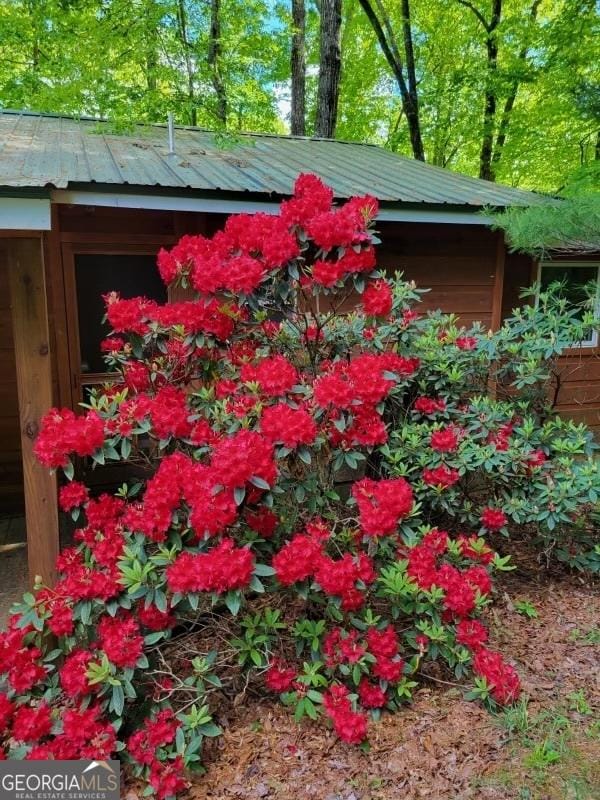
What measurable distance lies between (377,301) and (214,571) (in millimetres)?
1409

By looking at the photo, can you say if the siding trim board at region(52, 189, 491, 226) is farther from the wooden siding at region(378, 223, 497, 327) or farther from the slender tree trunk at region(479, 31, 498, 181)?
the slender tree trunk at region(479, 31, 498, 181)

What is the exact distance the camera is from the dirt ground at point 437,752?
2.00 metres

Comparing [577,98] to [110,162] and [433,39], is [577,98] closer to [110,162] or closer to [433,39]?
[110,162]

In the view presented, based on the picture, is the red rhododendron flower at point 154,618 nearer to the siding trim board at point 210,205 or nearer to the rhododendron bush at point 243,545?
the rhododendron bush at point 243,545

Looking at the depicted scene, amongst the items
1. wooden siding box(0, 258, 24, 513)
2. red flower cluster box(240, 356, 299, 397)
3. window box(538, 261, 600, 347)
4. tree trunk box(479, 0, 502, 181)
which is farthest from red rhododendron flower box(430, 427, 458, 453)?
tree trunk box(479, 0, 502, 181)

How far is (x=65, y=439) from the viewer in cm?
221

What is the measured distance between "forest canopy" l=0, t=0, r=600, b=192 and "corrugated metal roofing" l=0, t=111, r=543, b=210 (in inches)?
17.3

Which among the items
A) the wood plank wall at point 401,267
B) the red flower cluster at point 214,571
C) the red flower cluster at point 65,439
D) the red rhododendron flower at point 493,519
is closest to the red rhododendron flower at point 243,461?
the red flower cluster at point 214,571

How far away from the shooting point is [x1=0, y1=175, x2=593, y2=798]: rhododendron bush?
6.83ft

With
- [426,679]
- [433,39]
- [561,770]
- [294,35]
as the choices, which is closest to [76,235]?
[426,679]

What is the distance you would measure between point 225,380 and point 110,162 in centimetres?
270

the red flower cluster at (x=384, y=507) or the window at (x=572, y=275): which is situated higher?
the window at (x=572, y=275)

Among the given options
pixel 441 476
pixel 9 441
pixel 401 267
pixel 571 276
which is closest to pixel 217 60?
pixel 401 267

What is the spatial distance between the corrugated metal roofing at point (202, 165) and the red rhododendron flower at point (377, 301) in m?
1.61
